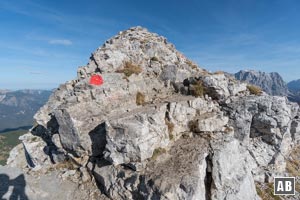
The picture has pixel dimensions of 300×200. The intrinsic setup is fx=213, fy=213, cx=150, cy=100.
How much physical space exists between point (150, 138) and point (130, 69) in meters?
12.5

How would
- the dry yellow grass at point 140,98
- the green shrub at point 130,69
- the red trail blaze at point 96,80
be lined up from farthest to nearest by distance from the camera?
the green shrub at point 130,69, the dry yellow grass at point 140,98, the red trail blaze at point 96,80

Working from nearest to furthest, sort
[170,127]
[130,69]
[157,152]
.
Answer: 1. [157,152]
2. [170,127]
3. [130,69]

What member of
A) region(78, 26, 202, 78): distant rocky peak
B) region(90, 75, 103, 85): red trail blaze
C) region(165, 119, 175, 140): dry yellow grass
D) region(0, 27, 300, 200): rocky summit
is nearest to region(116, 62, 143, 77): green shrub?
region(0, 27, 300, 200): rocky summit

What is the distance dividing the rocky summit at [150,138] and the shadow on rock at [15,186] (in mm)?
267

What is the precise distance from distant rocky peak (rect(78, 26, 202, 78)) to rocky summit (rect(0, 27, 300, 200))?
189mm

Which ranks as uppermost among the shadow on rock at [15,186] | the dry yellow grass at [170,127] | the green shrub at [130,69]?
the green shrub at [130,69]

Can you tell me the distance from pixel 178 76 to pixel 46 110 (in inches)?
720

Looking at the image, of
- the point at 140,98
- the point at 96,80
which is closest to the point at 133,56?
the point at 140,98

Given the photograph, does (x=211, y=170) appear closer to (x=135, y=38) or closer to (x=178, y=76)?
(x=178, y=76)

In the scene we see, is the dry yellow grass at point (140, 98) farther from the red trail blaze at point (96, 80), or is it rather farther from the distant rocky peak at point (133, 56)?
the distant rocky peak at point (133, 56)

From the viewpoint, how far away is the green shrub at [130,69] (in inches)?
1095

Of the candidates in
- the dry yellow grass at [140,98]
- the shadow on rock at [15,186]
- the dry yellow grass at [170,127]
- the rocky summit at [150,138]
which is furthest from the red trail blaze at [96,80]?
the shadow on rock at [15,186]

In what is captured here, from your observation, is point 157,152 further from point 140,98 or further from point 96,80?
point 96,80

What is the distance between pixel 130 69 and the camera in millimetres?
28453
